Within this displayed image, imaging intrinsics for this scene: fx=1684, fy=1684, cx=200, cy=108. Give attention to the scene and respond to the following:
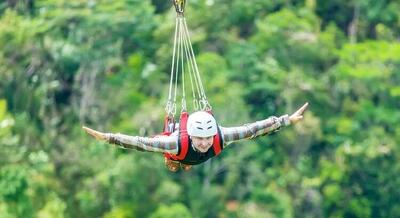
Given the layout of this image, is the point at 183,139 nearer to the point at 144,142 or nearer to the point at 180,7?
the point at 144,142

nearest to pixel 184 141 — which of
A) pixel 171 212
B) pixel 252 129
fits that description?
pixel 252 129

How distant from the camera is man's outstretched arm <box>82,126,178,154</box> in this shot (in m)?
18.1

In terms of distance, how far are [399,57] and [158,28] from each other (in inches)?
282

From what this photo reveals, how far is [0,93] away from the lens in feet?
153

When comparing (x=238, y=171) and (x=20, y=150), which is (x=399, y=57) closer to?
(x=238, y=171)

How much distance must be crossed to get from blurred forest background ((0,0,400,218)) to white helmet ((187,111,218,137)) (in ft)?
75.0

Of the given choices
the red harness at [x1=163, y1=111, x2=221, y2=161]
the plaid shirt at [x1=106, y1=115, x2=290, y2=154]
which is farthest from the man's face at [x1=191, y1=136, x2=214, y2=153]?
the plaid shirt at [x1=106, y1=115, x2=290, y2=154]

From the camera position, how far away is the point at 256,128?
18797 mm

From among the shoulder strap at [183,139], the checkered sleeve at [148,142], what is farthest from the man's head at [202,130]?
the checkered sleeve at [148,142]

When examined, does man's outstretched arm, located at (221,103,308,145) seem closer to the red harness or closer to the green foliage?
the red harness

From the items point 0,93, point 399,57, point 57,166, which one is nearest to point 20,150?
point 57,166

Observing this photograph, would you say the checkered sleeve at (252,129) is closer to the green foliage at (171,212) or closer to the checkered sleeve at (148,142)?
the checkered sleeve at (148,142)

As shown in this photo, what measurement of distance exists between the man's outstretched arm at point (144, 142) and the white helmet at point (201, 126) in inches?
13.1

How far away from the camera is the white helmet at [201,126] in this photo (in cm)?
1816
